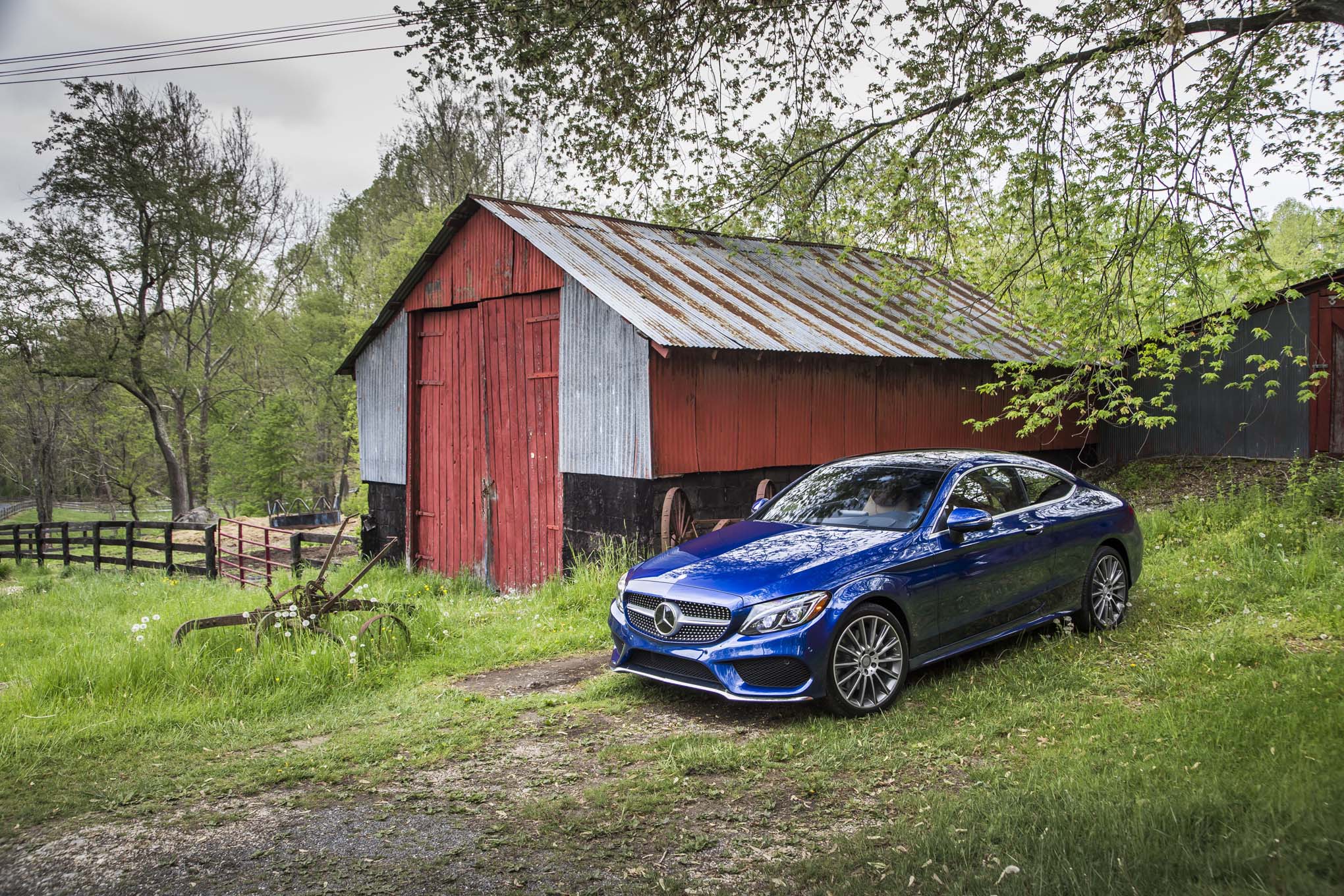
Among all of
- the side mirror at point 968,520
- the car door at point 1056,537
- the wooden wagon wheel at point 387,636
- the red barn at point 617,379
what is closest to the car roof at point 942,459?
the car door at point 1056,537

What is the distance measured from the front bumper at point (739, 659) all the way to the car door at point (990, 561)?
121cm

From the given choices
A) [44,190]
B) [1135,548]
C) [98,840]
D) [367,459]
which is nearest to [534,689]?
[98,840]

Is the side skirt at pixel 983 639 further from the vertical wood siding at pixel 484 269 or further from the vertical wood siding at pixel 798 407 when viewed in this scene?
the vertical wood siding at pixel 484 269

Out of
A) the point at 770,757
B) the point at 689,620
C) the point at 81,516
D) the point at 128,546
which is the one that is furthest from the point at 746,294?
the point at 81,516

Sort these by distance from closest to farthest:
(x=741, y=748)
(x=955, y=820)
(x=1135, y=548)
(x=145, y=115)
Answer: (x=955, y=820) → (x=741, y=748) → (x=1135, y=548) → (x=145, y=115)

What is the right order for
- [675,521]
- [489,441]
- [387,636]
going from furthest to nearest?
[489,441] < [675,521] < [387,636]

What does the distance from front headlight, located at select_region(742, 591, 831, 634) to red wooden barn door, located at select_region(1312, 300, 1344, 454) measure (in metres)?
13.7

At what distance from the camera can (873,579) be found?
5578 millimetres

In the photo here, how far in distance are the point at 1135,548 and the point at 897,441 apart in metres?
6.08

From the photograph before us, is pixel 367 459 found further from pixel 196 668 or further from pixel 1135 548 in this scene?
pixel 1135 548

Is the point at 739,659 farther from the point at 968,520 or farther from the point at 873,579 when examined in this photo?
the point at 968,520

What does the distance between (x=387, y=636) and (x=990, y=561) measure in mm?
4950

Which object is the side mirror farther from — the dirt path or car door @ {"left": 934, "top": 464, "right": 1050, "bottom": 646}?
the dirt path

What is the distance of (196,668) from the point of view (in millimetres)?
6664
